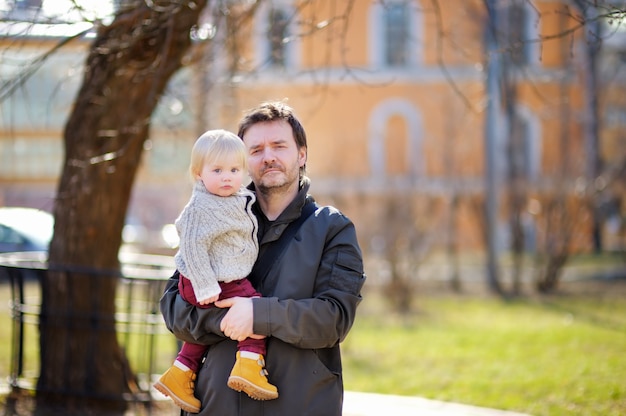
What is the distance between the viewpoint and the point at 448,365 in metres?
8.96

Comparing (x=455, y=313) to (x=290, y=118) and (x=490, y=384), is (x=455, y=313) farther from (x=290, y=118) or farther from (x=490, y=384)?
(x=290, y=118)

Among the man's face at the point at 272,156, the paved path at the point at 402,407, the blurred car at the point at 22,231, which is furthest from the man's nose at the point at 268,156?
the blurred car at the point at 22,231

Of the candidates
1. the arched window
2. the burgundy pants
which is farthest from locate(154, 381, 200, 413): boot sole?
the arched window

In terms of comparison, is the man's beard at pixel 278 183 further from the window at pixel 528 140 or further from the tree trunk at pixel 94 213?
the window at pixel 528 140

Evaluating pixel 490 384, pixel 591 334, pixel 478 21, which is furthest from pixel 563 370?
pixel 478 21

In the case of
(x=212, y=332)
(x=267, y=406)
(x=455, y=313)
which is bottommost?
(x=455, y=313)

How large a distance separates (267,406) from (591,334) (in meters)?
8.44

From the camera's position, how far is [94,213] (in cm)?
634

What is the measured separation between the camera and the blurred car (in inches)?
771

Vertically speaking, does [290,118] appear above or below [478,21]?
below

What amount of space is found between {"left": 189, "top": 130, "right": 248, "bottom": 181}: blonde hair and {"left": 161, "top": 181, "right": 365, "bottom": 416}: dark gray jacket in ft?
1.10

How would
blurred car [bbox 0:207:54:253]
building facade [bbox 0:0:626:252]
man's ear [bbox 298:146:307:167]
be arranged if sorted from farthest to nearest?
blurred car [bbox 0:207:54:253]
building facade [bbox 0:0:626:252]
man's ear [bbox 298:146:307:167]

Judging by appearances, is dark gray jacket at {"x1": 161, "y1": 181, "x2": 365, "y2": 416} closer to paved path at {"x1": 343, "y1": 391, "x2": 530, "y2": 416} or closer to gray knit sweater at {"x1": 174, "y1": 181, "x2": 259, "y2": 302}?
gray knit sweater at {"x1": 174, "y1": 181, "x2": 259, "y2": 302}

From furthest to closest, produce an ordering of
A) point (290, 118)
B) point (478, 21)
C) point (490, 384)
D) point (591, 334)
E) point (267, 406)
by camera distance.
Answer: point (478, 21) → point (591, 334) → point (490, 384) → point (290, 118) → point (267, 406)
